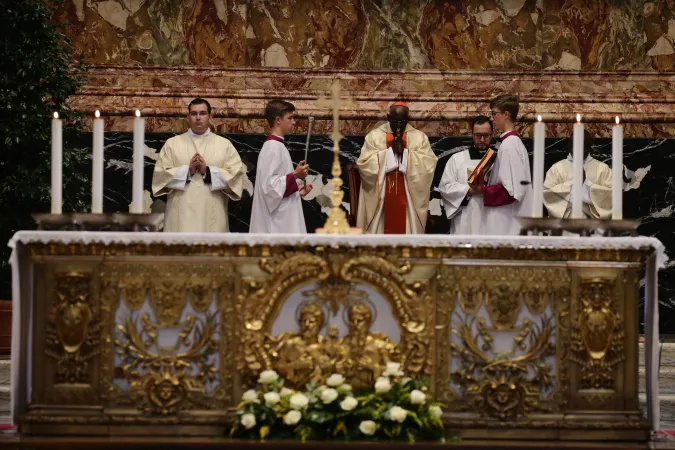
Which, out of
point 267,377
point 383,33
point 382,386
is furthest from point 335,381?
point 383,33

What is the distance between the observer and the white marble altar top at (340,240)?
588cm

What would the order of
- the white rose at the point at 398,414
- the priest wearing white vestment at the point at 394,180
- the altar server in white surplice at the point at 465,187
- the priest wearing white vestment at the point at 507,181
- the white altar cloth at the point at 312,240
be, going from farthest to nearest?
the priest wearing white vestment at the point at 394,180
the altar server in white surplice at the point at 465,187
the priest wearing white vestment at the point at 507,181
the white altar cloth at the point at 312,240
the white rose at the point at 398,414

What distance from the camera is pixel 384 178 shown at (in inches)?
373

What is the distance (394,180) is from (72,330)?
13.4 feet

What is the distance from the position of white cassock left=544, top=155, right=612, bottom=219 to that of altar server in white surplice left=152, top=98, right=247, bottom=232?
259cm

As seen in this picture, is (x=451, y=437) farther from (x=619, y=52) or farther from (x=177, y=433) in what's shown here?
(x=619, y=52)

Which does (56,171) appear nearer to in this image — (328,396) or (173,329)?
(173,329)

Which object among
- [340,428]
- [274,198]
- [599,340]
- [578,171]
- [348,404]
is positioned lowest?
[340,428]

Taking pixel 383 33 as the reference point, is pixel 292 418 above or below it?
below

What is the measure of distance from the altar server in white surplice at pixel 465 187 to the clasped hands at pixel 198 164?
197 cm

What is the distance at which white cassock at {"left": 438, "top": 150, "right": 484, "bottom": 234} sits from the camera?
9352 mm

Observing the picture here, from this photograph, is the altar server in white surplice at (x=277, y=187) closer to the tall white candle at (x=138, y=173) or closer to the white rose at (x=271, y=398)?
the tall white candle at (x=138, y=173)

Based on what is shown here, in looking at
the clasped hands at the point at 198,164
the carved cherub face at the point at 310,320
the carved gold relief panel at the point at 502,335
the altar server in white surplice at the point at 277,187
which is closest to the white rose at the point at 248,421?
the carved cherub face at the point at 310,320

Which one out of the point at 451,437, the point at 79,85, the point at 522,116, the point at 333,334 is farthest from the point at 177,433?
the point at 522,116
